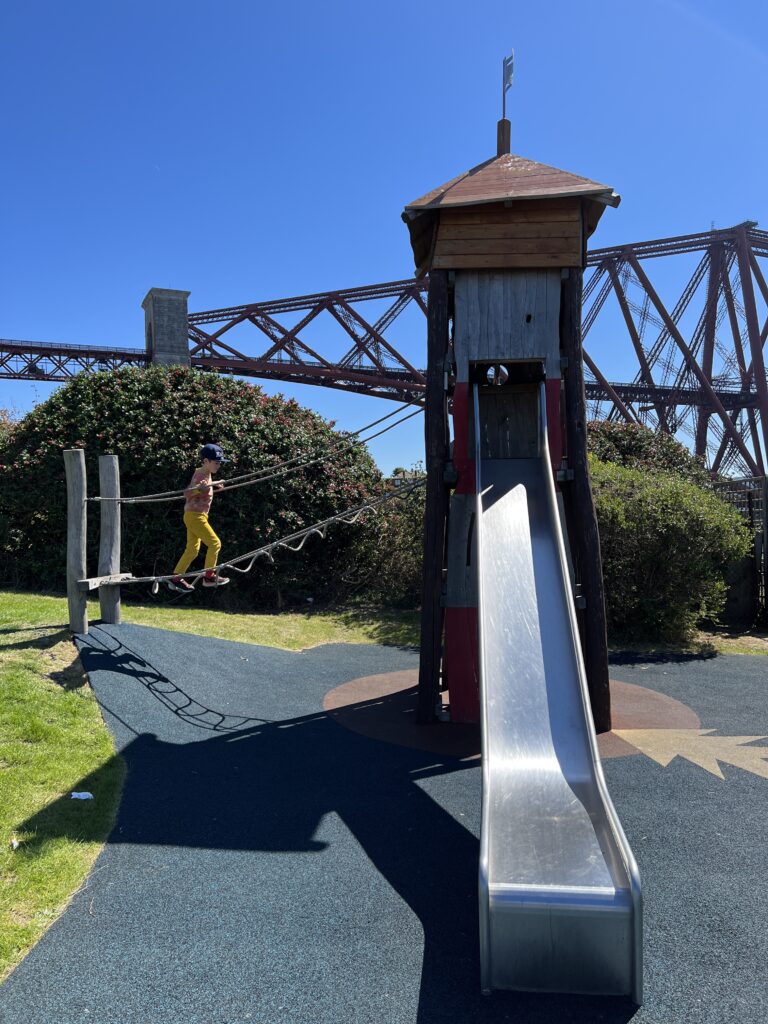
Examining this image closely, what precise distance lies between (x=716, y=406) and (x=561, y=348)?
2444cm

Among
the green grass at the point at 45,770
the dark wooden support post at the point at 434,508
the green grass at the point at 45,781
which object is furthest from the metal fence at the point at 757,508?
the green grass at the point at 45,781

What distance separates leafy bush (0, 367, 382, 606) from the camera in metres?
9.86

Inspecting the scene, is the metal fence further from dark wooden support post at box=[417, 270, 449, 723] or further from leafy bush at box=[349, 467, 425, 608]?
dark wooden support post at box=[417, 270, 449, 723]

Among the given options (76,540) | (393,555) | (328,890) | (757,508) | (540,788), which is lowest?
(328,890)

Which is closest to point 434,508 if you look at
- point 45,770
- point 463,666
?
point 463,666

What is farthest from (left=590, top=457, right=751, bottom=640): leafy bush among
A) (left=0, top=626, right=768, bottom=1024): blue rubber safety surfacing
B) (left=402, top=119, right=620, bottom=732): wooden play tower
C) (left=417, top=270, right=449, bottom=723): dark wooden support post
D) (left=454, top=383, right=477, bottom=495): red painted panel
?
(left=417, top=270, right=449, bottom=723): dark wooden support post

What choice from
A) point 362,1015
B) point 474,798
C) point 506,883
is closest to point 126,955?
point 362,1015

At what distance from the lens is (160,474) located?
32.7 feet

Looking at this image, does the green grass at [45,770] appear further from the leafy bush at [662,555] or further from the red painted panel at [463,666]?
the leafy bush at [662,555]

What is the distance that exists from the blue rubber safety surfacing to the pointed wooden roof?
409 cm

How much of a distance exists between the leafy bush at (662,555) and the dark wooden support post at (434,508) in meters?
3.90

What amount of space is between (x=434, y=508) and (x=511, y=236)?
85.6 inches

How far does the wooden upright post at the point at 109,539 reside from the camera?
6965 millimetres

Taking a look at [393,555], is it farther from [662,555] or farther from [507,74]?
[507,74]
